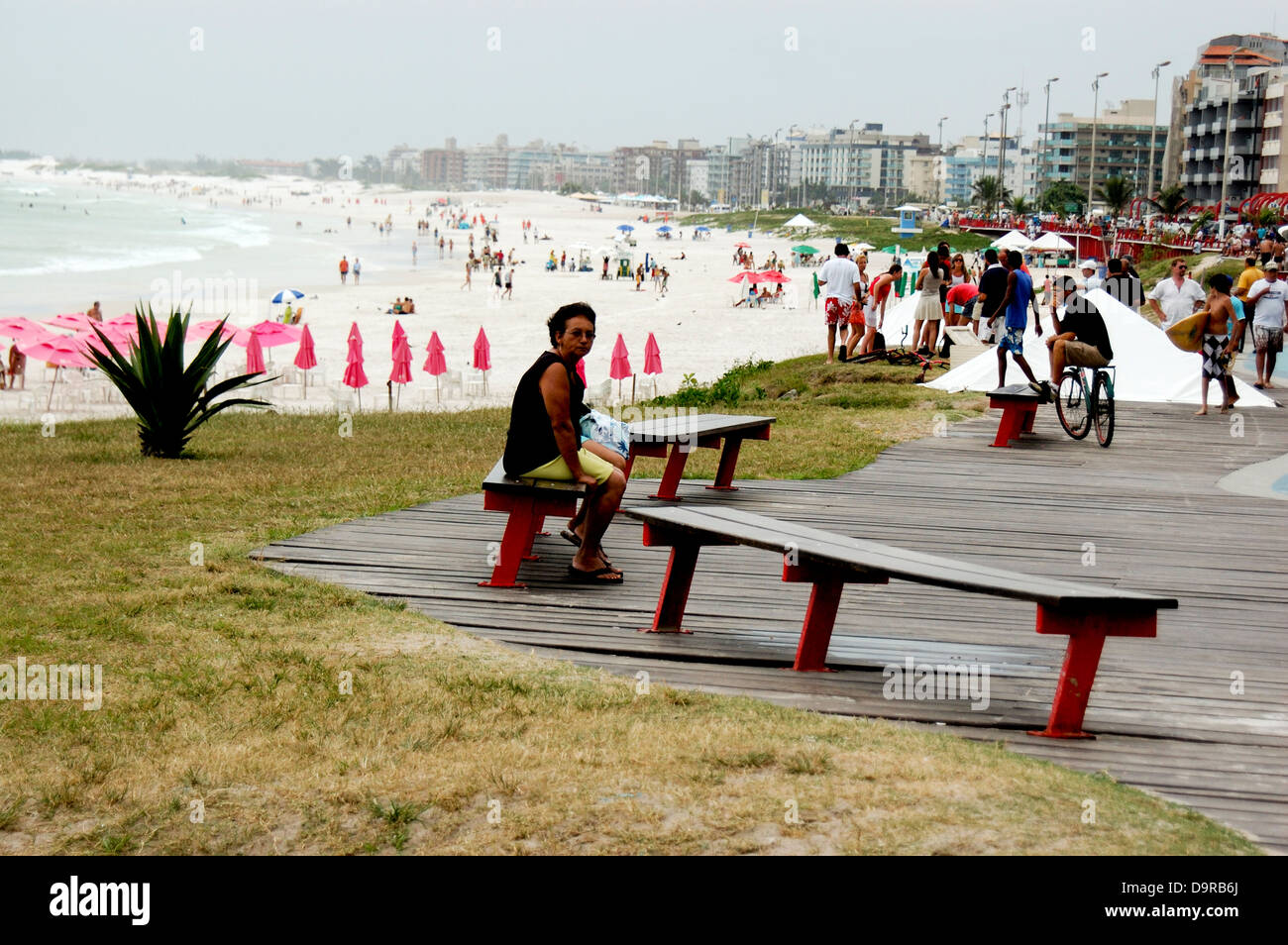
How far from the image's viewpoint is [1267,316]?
15555 mm

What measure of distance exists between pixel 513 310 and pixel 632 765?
3946 cm

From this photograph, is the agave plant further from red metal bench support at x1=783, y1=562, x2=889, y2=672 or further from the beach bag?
red metal bench support at x1=783, y1=562, x2=889, y2=672

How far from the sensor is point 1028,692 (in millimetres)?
5059

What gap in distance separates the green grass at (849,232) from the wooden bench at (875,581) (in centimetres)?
7009

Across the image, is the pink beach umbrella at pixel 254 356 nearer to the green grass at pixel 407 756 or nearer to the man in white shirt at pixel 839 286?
the man in white shirt at pixel 839 286

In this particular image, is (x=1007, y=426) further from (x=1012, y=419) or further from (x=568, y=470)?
(x=568, y=470)

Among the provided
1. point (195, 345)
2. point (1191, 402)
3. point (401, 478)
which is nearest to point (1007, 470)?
point (401, 478)

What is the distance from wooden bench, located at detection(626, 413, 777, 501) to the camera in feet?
27.7

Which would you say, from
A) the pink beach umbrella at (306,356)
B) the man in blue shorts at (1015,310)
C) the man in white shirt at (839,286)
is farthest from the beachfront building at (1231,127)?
the man in blue shorts at (1015,310)

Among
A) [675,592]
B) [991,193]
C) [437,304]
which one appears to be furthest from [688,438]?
[991,193]

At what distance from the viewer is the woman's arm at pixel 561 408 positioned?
661 centimetres

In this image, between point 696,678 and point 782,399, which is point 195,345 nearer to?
point 782,399

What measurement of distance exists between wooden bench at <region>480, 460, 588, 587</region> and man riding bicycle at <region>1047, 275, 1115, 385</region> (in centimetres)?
685

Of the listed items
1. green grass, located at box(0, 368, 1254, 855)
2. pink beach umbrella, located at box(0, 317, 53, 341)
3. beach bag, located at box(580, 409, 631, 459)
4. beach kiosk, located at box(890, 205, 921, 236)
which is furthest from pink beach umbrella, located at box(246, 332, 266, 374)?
beach kiosk, located at box(890, 205, 921, 236)
